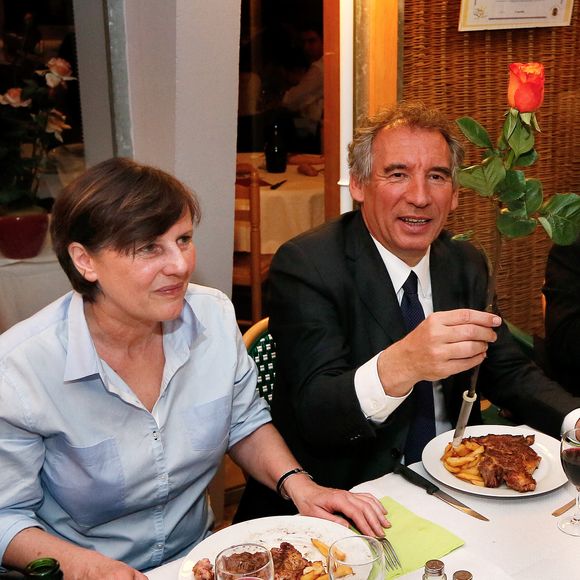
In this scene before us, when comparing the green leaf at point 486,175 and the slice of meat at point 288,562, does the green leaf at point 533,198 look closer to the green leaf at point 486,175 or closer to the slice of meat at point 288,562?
the green leaf at point 486,175

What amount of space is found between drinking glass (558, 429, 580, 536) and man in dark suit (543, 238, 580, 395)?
108cm

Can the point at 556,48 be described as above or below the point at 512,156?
above

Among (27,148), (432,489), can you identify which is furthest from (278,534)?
(27,148)

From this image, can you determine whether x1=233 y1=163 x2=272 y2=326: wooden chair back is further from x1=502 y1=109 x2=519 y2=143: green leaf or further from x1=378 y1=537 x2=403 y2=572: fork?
x1=378 y1=537 x2=403 y2=572: fork

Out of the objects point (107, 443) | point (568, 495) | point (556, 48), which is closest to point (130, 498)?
point (107, 443)

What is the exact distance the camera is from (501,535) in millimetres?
1418

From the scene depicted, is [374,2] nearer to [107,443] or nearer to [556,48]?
[556,48]

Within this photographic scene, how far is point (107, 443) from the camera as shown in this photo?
62.1 inches

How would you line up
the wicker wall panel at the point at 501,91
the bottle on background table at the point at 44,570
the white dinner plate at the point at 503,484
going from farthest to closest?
1. the wicker wall panel at the point at 501,91
2. the white dinner plate at the point at 503,484
3. the bottle on background table at the point at 44,570

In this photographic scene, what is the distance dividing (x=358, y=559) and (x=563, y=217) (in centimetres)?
66

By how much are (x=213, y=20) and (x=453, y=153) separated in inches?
35.9

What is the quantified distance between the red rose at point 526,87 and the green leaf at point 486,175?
0.11 metres

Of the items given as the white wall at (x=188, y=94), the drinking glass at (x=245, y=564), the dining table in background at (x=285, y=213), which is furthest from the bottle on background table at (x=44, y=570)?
the dining table in background at (x=285, y=213)

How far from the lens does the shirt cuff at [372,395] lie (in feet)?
5.55
